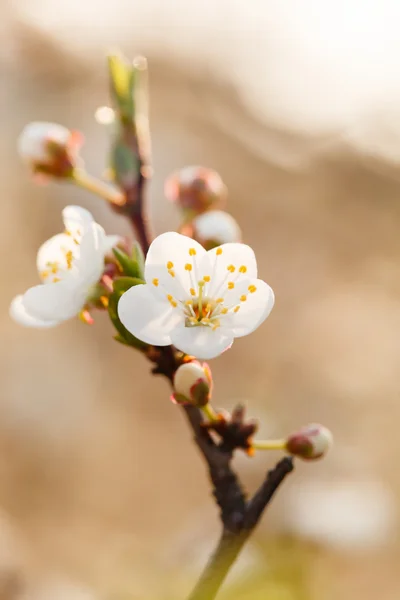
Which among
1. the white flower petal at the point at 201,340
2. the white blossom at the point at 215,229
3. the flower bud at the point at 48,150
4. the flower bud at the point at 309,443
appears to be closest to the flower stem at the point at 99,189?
the flower bud at the point at 48,150

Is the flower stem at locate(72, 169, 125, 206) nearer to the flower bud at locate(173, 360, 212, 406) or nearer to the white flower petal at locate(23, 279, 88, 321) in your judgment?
the white flower petal at locate(23, 279, 88, 321)

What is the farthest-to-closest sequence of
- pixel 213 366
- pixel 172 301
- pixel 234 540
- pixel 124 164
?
pixel 213 366 → pixel 124 164 → pixel 172 301 → pixel 234 540

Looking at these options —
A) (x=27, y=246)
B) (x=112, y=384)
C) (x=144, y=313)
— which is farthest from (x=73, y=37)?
(x=144, y=313)

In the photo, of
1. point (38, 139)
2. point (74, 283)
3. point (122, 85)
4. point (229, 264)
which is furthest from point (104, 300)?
point (38, 139)

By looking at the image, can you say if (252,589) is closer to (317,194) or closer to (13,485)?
(13,485)

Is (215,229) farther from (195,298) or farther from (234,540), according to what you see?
(234,540)

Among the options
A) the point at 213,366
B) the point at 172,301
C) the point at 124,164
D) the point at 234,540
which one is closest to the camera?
the point at 234,540

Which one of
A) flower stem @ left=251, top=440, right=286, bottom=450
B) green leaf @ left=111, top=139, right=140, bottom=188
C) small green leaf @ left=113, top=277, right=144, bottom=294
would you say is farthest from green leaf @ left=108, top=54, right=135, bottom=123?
flower stem @ left=251, top=440, right=286, bottom=450
